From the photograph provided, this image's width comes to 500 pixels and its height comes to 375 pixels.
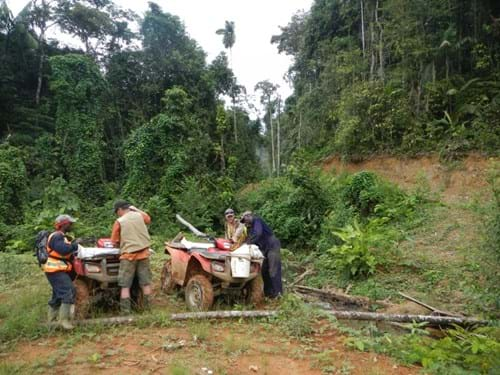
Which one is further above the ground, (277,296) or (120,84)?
(120,84)

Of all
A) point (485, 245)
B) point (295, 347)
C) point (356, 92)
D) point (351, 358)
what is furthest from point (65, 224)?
point (356, 92)

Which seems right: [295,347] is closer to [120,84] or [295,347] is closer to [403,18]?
[403,18]

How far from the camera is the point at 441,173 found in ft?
47.2

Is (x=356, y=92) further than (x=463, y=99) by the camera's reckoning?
Yes

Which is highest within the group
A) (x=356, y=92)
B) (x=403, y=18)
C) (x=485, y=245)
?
(x=403, y=18)

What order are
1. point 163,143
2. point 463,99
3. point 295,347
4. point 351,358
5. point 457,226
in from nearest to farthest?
point 351,358 → point 295,347 → point 457,226 → point 463,99 → point 163,143

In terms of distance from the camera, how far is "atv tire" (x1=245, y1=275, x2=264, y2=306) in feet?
20.6

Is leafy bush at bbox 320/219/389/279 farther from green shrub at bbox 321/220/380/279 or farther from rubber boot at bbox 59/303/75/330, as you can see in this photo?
rubber boot at bbox 59/303/75/330

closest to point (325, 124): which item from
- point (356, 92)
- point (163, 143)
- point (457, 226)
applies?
point (356, 92)

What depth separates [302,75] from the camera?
94.7ft

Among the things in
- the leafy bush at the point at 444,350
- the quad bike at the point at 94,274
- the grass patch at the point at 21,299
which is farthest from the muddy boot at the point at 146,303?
the leafy bush at the point at 444,350

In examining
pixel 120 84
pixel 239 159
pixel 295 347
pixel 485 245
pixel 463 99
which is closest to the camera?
pixel 295 347

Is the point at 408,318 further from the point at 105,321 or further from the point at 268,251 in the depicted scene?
the point at 105,321

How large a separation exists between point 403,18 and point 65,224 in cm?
1714
